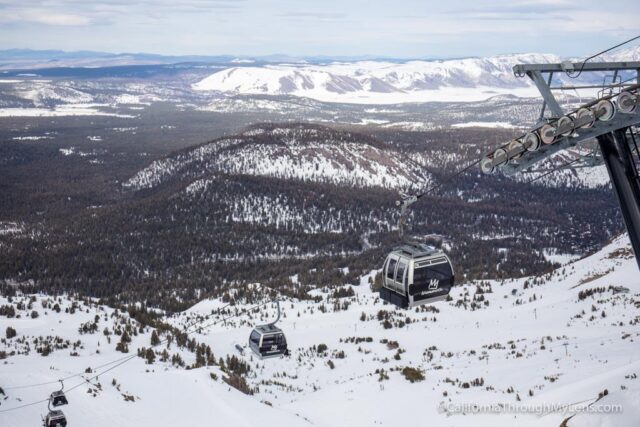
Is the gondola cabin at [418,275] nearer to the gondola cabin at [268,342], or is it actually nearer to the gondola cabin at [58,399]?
the gondola cabin at [268,342]

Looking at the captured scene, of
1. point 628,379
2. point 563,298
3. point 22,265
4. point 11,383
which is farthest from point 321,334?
point 22,265

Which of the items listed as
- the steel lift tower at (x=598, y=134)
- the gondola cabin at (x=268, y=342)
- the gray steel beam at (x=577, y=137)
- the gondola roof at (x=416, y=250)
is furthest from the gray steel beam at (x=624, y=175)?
the gondola cabin at (x=268, y=342)

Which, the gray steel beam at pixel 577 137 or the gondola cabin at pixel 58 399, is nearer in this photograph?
the gray steel beam at pixel 577 137

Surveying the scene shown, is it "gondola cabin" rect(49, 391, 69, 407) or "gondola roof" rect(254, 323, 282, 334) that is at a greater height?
"gondola roof" rect(254, 323, 282, 334)

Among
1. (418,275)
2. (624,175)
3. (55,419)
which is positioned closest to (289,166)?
(55,419)

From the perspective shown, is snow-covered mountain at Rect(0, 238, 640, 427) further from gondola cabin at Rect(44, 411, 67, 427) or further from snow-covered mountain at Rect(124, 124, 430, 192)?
snow-covered mountain at Rect(124, 124, 430, 192)

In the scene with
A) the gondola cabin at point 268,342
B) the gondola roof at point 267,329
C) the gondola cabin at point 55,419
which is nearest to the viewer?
the gondola cabin at point 55,419

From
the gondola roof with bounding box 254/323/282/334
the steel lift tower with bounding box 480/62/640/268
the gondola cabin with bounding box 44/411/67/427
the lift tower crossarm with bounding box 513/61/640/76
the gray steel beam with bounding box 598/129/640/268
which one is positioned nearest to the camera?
the steel lift tower with bounding box 480/62/640/268

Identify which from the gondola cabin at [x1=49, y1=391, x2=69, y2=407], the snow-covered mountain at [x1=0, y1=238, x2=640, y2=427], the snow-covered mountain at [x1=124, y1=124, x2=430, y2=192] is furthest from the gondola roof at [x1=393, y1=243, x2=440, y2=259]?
the snow-covered mountain at [x1=124, y1=124, x2=430, y2=192]
